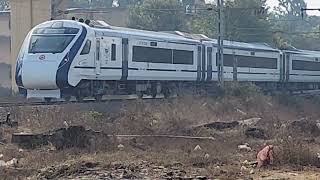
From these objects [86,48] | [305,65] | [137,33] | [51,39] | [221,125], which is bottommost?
[221,125]

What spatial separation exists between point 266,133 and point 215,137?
5.45 ft

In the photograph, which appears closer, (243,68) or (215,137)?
(215,137)

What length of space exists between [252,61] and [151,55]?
12.2 m

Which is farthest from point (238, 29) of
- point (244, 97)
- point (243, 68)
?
point (244, 97)

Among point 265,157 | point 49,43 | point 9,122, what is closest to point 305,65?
point 49,43

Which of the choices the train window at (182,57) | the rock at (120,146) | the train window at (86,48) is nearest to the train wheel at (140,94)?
the train window at (182,57)

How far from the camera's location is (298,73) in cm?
4603

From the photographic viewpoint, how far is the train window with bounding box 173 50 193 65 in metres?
30.9

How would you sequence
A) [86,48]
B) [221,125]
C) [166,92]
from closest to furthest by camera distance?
[221,125] < [86,48] < [166,92]

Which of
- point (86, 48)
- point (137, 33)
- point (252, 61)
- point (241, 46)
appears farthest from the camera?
point (252, 61)

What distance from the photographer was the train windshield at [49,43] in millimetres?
24125

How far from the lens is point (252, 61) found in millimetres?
39656

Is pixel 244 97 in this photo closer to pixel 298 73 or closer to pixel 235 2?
pixel 298 73

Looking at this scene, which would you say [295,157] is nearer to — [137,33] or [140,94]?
[137,33]
